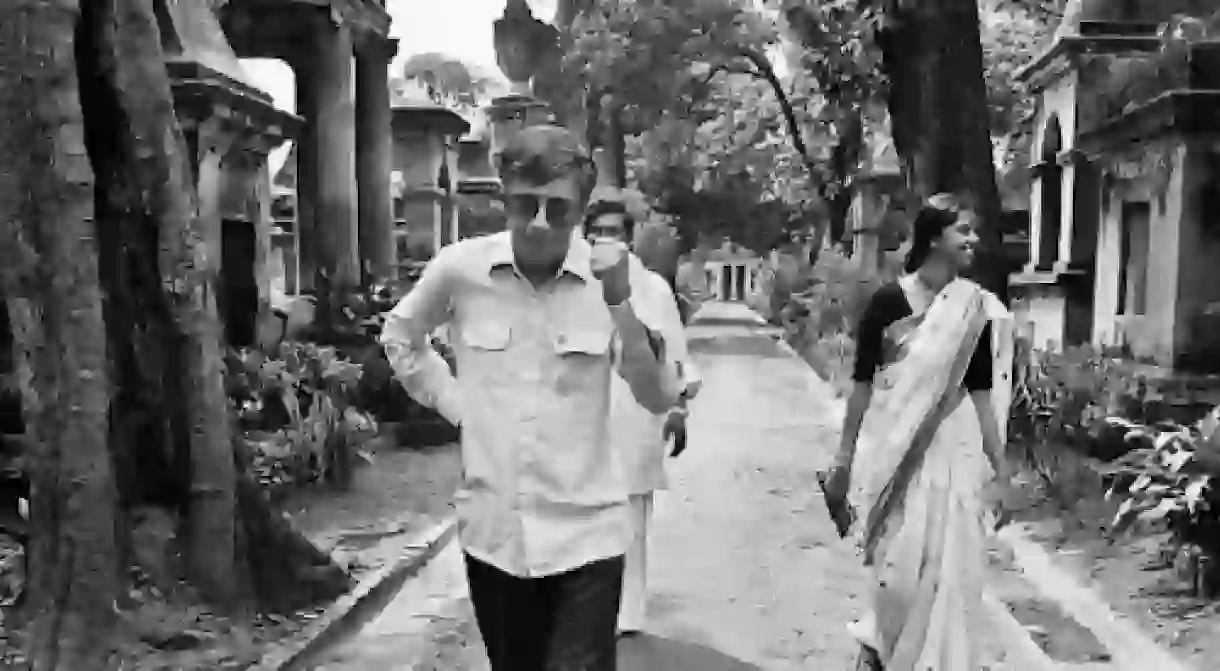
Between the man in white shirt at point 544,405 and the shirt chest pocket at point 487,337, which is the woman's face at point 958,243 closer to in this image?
the man in white shirt at point 544,405

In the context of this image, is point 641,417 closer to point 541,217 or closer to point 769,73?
point 541,217

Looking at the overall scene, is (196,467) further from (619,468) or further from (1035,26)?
(1035,26)

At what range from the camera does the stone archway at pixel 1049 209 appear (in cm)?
1572

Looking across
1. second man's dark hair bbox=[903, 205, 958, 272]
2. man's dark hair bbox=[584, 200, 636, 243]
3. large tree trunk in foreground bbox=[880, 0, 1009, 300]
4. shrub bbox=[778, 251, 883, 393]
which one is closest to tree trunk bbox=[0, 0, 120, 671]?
man's dark hair bbox=[584, 200, 636, 243]

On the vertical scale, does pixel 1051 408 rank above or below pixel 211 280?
below

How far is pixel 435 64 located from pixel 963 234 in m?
72.6

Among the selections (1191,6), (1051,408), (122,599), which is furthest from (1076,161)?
(122,599)

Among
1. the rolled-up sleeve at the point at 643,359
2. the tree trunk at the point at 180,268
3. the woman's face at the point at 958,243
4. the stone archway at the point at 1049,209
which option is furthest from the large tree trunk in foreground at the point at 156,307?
the stone archway at the point at 1049,209

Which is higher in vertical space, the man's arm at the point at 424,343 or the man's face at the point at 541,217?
the man's face at the point at 541,217

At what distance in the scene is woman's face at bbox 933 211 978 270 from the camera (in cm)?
447

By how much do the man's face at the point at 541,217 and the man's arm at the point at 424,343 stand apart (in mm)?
264

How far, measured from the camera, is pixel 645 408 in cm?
354

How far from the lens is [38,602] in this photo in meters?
5.40

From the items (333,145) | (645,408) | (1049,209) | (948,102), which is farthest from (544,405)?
(1049,209)
